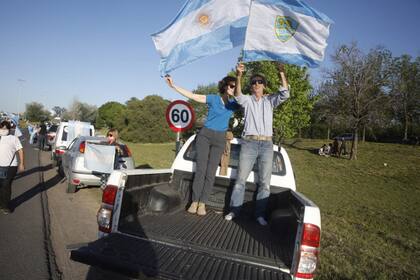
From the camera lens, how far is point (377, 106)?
82.8 ft

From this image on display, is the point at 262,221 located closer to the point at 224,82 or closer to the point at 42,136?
the point at 224,82

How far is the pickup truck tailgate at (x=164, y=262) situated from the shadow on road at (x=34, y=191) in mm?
4864

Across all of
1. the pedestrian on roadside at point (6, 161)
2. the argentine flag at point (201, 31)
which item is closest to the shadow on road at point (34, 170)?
the pedestrian on roadside at point (6, 161)

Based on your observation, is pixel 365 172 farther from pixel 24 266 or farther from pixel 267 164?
pixel 24 266

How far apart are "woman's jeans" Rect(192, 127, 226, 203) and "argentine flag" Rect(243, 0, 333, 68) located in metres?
1.26

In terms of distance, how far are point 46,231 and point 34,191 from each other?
354 cm

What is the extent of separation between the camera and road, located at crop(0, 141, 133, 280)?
3850mm

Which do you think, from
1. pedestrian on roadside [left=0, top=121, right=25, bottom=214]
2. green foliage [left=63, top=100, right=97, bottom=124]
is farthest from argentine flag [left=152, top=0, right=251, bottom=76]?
green foliage [left=63, top=100, right=97, bottom=124]

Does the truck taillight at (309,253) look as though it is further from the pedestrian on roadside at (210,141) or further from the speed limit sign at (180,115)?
the speed limit sign at (180,115)

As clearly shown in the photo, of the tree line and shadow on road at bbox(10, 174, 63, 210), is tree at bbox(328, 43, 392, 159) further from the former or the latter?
shadow on road at bbox(10, 174, 63, 210)

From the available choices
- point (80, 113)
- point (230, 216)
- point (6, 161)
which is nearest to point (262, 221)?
point (230, 216)

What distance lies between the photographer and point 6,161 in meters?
6.09

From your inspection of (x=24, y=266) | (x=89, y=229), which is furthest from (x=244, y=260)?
(x=89, y=229)

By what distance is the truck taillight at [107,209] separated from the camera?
309cm
